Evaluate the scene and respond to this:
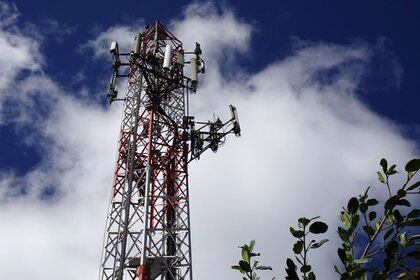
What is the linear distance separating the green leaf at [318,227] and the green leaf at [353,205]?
32 centimetres

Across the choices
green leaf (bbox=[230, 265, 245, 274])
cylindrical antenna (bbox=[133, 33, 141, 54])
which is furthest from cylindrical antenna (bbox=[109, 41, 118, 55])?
green leaf (bbox=[230, 265, 245, 274])

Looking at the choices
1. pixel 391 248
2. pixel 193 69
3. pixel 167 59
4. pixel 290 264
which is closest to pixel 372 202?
pixel 391 248

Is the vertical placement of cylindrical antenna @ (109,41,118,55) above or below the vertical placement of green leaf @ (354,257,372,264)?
above

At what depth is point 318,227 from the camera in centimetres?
237

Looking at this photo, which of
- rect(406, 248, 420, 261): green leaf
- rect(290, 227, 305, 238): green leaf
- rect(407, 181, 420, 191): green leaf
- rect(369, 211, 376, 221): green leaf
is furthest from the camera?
rect(369, 211, 376, 221): green leaf

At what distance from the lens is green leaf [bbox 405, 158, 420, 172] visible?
2373 mm

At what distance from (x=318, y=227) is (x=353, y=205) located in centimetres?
36

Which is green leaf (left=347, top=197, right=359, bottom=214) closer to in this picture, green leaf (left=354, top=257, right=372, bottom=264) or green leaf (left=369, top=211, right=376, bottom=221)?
green leaf (left=369, top=211, right=376, bottom=221)

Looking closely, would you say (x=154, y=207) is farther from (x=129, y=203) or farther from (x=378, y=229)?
(x=378, y=229)

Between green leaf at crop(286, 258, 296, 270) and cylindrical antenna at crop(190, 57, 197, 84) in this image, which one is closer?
green leaf at crop(286, 258, 296, 270)

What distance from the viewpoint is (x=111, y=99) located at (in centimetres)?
2083

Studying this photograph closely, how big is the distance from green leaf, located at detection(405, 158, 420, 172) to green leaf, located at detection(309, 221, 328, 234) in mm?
560

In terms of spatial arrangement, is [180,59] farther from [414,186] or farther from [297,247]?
[414,186]

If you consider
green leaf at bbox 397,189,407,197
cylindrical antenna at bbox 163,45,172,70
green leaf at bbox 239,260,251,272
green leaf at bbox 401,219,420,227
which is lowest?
green leaf at bbox 239,260,251,272
